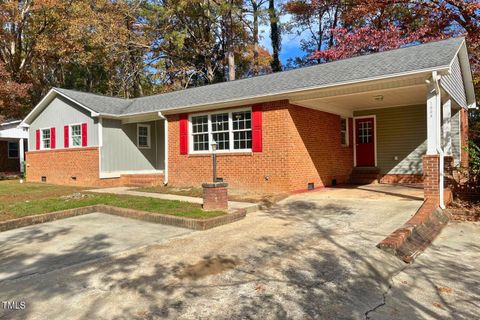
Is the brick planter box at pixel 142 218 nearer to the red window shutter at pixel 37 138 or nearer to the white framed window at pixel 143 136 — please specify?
the white framed window at pixel 143 136

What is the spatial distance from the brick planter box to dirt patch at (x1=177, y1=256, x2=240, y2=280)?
79.1 inches

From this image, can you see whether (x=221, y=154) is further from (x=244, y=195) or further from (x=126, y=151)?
(x=126, y=151)

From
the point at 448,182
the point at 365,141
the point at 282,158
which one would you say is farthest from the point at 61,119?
the point at 448,182

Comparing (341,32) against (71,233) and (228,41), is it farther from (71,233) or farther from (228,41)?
(71,233)

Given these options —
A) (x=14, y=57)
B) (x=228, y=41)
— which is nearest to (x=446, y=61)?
(x=228, y=41)

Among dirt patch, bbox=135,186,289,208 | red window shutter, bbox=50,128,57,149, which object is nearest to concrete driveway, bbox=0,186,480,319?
dirt patch, bbox=135,186,289,208

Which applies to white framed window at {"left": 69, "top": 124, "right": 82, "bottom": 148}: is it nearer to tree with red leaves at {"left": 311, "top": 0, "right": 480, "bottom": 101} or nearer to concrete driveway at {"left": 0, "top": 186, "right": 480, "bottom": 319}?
concrete driveway at {"left": 0, "top": 186, "right": 480, "bottom": 319}

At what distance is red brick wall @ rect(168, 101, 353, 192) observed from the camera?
10992mm

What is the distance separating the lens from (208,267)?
190 inches

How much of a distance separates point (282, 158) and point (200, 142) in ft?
12.1

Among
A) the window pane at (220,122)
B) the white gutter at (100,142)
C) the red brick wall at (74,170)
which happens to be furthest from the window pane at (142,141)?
the window pane at (220,122)

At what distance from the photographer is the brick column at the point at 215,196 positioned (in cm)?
840

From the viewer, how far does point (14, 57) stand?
26578 millimetres

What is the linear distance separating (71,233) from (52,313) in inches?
152
